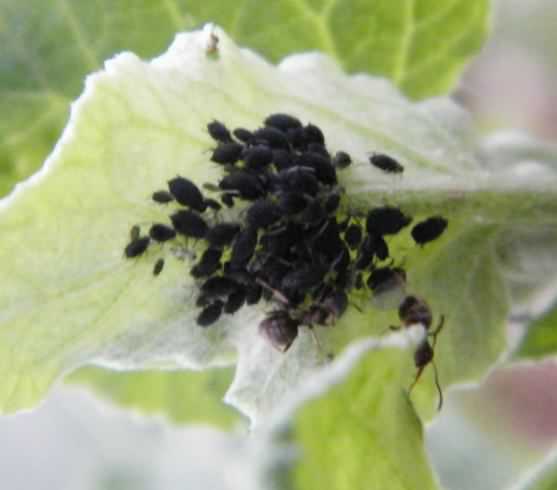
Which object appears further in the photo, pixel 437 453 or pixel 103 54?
pixel 437 453

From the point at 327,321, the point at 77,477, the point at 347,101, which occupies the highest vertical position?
the point at 347,101

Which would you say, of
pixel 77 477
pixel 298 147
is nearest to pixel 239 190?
pixel 298 147

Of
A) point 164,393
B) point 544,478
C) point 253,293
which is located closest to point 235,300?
point 253,293

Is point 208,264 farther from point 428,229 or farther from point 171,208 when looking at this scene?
point 428,229

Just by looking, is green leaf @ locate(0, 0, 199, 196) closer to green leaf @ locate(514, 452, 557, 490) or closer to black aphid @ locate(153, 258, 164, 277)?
black aphid @ locate(153, 258, 164, 277)

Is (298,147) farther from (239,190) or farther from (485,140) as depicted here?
(485,140)

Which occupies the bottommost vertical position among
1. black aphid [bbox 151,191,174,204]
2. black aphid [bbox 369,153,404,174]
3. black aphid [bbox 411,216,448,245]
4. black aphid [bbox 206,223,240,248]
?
black aphid [bbox 411,216,448,245]

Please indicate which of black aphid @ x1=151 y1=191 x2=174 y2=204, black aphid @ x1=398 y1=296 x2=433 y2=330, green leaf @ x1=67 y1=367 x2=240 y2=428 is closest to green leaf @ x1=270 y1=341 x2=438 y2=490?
black aphid @ x1=398 y1=296 x2=433 y2=330

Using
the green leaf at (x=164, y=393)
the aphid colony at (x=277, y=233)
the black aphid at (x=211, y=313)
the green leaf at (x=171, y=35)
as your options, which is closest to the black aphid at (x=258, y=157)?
the aphid colony at (x=277, y=233)
